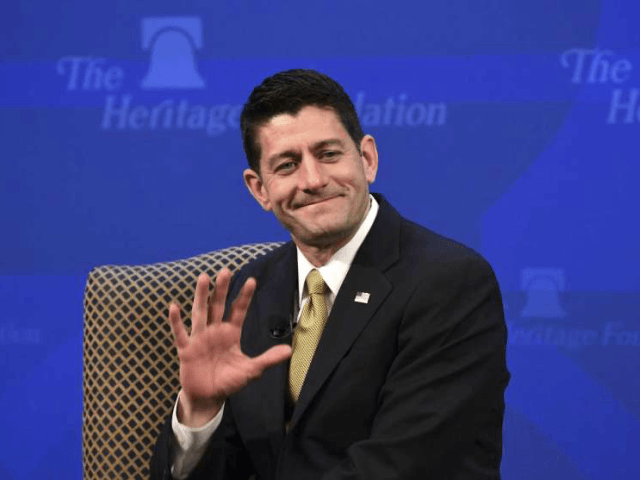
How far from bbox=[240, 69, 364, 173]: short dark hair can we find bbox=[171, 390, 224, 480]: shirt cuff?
2.11 ft

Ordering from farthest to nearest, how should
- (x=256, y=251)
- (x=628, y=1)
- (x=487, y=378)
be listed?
(x=628, y=1) → (x=256, y=251) → (x=487, y=378)

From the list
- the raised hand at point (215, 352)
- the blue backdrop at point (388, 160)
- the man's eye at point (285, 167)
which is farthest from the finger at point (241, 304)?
the blue backdrop at point (388, 160)

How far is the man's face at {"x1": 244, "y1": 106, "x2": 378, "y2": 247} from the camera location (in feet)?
7.04

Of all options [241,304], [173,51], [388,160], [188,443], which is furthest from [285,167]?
[173,51]

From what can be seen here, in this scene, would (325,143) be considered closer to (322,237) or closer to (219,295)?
(322,237)

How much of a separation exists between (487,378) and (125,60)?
7.13 feet

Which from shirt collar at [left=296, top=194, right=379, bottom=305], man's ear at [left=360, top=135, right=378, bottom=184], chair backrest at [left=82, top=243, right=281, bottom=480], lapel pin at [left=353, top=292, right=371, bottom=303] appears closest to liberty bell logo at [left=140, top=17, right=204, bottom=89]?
chair backrest at [left=82, top=243, right=281, bottom=480]

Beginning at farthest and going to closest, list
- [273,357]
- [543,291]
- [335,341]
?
[543,291] < [335,341] < [273,357]

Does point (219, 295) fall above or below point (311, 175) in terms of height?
below

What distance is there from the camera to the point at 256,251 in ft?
8.33

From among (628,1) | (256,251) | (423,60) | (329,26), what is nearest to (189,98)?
(329,26)

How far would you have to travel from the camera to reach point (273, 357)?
1928mm

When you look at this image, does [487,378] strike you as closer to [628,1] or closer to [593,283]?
[593,283]

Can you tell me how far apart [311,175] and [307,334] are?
36 cm
